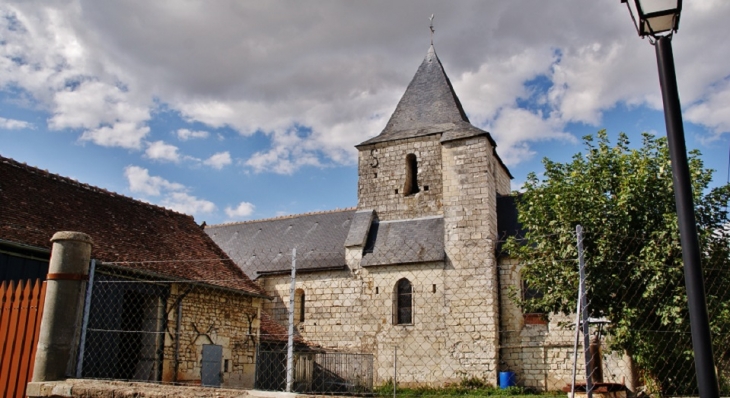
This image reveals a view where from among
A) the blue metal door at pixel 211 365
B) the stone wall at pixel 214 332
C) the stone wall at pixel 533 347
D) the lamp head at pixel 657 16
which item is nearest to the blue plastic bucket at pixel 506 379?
the stone wall at pixel 533 347

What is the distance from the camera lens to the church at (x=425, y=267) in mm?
19016

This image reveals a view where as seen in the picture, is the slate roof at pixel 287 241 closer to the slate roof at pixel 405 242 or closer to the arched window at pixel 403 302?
the slate roof at pixel 405 242

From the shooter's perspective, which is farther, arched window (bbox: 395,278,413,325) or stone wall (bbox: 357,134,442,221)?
stone wall (bbox: 357,134,442,221)

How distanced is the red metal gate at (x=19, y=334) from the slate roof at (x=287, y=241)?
1608 centimetres

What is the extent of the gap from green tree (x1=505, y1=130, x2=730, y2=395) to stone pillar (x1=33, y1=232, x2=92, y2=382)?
23.4 ft

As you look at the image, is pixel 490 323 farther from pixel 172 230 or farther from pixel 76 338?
pixel 76 338

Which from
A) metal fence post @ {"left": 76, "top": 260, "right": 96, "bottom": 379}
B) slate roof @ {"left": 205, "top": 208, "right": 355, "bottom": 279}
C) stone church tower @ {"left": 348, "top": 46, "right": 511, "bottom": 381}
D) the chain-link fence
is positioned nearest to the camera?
metal fence post @ {"left": 76, "top": 260, "right": 96, "bottom": 379}

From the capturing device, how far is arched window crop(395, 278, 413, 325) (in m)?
20.2

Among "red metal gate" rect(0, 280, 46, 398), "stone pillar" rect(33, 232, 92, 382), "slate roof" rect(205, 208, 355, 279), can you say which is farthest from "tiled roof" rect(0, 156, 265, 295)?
"slate roof" rect(205, 208, 355, 279)

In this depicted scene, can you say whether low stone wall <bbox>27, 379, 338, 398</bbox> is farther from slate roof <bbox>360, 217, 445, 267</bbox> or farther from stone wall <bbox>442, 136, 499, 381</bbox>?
slate roof <bbox>360, 217, 445, 267</bbox>

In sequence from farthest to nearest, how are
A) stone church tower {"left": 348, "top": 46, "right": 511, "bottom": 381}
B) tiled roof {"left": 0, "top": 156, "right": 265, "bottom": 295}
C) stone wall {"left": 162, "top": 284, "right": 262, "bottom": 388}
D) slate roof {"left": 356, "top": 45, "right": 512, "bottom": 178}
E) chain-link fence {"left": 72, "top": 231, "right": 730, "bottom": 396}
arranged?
slate roof {"left": 356, "top": 45, "right": 512, "bottom": 178}
stone church tower {"left": 348, "top": 46, "right": 511, "bottom": 381}
stone wall {"left": 162, "top": 284, "right": 262, "bottom": 388}
tiled roof {"left": 0, "top": 156, "right": 265, "bottom": 295}
chain-link fence {"left": 72, "top": 231, "right": 730, "bottom": 396}

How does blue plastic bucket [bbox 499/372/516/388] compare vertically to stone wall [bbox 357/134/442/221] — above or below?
below

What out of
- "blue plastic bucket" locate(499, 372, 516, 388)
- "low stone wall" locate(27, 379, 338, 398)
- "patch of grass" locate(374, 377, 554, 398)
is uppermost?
"low stone wall" locate(27, 379, 338, 398)

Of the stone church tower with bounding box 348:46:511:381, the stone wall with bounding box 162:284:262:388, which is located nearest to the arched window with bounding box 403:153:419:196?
the stone church tower with bounding box 348:46:511:381
